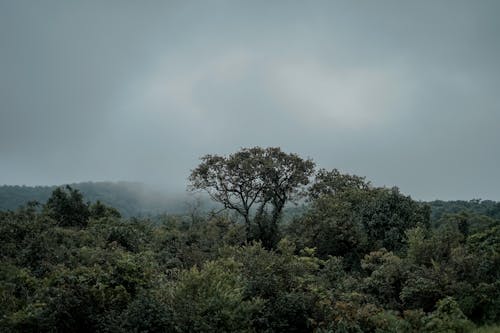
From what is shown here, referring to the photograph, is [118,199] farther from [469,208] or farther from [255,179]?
[255,179]

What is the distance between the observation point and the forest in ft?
34.2

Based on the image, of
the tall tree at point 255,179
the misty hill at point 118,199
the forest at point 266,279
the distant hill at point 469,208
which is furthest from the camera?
the misty hill at point 118,199

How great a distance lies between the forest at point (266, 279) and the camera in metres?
10.4

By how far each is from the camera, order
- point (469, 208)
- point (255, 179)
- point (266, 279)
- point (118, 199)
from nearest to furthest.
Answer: point (266, 279) → point (255, 179) → point (469, 208) → point (118, 199)

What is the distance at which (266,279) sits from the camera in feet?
40.0

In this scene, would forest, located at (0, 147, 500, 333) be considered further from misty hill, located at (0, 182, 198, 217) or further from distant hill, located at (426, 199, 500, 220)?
misty hill, located at (0, 182, 198, 217)

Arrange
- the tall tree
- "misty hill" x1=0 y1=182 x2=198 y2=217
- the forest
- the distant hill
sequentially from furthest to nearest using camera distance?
1. "misty hill" x1=0 y1=182 x2=198 y2=217
2. the distant hill
3. the tall tree
4. the forest

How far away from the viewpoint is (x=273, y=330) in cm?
1103

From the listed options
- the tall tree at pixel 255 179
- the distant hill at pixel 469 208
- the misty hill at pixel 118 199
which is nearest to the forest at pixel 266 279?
the tall tree at pixel 255 179

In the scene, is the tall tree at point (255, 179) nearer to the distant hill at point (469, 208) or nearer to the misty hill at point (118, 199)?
the distant hill at point (469, 208)

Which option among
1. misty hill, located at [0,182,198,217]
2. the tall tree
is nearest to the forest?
the tall tree

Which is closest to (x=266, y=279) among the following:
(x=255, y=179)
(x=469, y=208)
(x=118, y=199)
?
(x=255, y=179)

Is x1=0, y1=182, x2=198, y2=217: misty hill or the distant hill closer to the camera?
the distant hill

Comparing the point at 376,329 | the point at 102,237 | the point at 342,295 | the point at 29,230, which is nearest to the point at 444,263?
the point at 342,295
